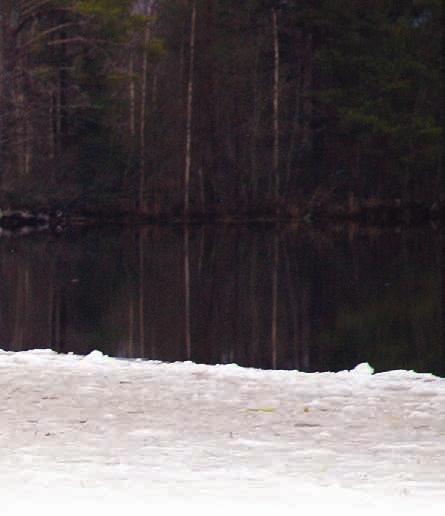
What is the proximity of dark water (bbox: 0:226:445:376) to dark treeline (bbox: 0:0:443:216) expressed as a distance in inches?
440

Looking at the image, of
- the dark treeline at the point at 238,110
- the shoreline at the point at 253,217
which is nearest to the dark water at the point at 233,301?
the shoreline at the point at 253,217

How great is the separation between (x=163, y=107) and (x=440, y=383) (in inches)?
1478

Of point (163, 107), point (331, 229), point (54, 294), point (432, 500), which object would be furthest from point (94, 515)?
point (163, 107)

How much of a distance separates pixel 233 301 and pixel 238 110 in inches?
1183

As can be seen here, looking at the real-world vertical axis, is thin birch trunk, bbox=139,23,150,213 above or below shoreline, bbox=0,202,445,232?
above

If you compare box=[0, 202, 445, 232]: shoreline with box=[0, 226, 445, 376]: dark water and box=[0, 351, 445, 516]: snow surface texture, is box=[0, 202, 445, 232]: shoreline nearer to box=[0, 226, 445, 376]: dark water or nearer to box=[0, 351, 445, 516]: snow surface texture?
box=[0, 226, 445, 376]: dark water

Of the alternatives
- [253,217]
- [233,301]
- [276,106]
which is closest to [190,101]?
[276,106]

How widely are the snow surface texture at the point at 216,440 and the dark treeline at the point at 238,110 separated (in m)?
31.9

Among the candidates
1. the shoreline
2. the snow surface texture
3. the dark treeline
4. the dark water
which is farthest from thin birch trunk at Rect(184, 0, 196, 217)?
the snow surface texture

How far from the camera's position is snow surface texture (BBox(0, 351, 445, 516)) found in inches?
199

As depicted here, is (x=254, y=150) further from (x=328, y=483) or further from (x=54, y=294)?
(x=328, y=483)

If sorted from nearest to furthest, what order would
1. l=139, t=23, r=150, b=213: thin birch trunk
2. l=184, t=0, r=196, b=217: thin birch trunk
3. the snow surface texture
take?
the snow surface texture → l=139, t=23, r=150, b=213: thin birch trunk → l=184, t=0, r=196, b=217: thin birch trunk

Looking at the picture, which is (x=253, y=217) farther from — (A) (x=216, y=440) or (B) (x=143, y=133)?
(A) (x=216, y=440)

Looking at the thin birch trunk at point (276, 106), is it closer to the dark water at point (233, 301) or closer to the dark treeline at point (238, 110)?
the dark treeline at point (238, 110)
